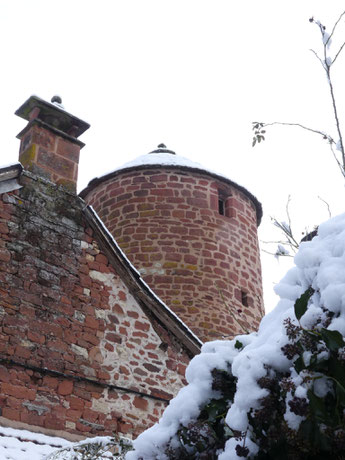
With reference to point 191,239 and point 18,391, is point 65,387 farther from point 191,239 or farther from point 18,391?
point 191,239

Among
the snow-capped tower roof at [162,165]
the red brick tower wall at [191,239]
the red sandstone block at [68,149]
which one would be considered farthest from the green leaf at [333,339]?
the snow-capped tower roof at [162,165]

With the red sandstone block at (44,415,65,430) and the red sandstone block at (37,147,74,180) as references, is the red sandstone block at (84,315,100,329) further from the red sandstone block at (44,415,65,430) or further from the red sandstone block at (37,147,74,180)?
the red sandstone block at (37,147,74,180)

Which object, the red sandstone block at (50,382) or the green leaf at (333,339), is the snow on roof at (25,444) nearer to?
the red sandstone block at (50,382)

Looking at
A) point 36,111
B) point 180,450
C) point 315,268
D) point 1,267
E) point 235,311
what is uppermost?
point 36,111

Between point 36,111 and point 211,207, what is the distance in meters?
4.65

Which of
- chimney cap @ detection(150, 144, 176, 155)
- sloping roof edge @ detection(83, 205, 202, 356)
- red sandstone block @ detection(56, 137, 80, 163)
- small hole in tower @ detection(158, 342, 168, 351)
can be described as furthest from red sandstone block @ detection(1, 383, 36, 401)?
chimney cap @ detection(150, 144, 176, 155)

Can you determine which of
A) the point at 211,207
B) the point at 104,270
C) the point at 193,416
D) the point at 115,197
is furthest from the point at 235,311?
the point at 193,416

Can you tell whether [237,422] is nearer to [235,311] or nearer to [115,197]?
[235,311]

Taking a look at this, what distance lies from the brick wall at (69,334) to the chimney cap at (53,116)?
1103 mm

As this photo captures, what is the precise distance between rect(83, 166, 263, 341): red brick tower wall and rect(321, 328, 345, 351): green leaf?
7825mm

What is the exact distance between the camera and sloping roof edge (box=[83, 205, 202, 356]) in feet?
24.7

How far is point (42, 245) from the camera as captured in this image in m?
7.03

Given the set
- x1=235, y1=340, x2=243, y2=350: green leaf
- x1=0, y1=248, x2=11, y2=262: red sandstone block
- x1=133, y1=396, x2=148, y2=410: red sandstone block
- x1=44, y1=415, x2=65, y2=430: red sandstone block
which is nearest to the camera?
x1=235, y1=340, x2=243, y2=350: green leaf

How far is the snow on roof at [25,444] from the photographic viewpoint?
550cm
